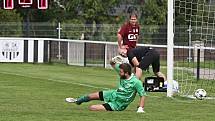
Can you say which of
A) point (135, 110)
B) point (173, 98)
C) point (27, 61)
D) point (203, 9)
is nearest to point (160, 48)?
point (27, 61)

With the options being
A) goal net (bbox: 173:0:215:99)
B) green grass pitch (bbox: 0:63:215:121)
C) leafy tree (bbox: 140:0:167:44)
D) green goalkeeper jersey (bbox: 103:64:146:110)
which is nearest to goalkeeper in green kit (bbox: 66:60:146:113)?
green goalkeeper jersey (bbox: 103:64:146:110)

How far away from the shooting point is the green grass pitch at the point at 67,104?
1164 centimetres

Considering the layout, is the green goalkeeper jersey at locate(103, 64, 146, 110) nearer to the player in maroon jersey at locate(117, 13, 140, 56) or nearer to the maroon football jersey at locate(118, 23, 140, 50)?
the player in maroon jersey at locate(117, 13, 140, 56)

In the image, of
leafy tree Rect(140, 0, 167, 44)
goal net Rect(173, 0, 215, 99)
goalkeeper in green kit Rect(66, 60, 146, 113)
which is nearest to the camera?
goalkeeper in green kit Rect(66, 60, 146, 113)

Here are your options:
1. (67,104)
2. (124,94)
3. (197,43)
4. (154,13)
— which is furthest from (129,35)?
(154,13)

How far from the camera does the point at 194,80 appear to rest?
20.1 m

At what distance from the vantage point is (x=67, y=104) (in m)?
13.9

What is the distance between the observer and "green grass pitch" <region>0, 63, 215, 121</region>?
1164 centimetres

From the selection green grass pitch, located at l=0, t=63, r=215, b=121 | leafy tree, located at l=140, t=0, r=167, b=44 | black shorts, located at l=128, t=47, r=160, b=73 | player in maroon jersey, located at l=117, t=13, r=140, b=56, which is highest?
leafy tree, located at l=140, t=0, r=167, b=44

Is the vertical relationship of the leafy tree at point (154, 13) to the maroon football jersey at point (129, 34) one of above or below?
Result: above

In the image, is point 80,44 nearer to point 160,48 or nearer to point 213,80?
point 160,48

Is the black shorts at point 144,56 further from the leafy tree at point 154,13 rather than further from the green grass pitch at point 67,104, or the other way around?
the leafy tree at point 154,13

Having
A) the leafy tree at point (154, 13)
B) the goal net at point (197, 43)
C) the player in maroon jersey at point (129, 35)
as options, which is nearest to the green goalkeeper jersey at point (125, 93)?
the goal net at point (197, 43)

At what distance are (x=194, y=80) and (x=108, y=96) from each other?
7683 millimetres
